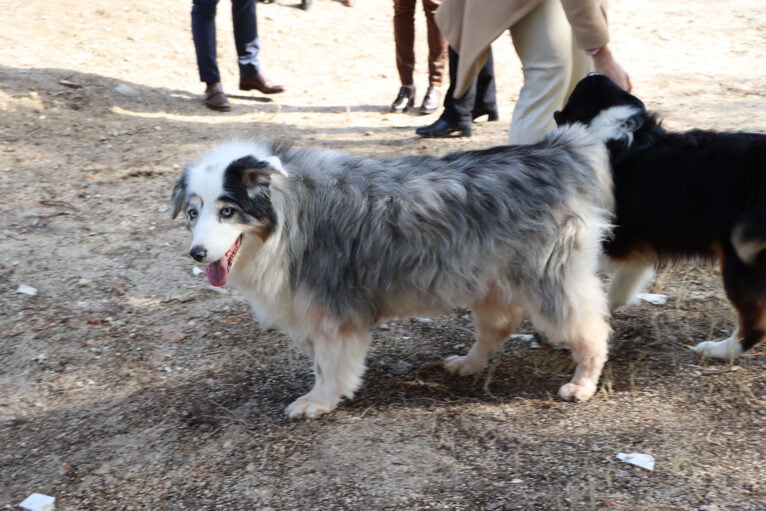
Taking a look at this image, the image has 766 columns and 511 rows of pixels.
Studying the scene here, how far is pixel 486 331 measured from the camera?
141 inches

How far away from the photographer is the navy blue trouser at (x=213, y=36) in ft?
23.2

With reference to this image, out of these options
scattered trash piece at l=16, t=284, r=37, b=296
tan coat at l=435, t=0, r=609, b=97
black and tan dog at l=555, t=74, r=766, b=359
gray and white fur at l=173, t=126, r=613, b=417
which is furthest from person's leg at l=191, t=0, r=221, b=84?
black and tan dog at l=555, t=74, r=766, b=359

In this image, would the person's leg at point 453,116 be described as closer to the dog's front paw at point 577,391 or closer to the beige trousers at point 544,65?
the beige trousers at point 544,65

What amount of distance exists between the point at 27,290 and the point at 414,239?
8.87 ft

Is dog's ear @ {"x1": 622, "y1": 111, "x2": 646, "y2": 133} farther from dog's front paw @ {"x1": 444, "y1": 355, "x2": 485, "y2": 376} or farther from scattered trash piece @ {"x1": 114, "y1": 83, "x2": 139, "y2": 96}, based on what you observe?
scattered trash piece @ {"x1": 114, "y1": 83, "x2": 139, "y2": 96}

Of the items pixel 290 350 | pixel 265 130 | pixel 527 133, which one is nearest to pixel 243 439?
pixel 290 350

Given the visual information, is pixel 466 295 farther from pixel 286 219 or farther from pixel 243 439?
pixel 243 439

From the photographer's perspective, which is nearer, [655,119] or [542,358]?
[655,119]

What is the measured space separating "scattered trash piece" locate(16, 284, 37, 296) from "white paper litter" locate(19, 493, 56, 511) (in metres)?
1.86

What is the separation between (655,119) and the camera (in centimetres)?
353

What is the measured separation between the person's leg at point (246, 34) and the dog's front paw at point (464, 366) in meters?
4.99

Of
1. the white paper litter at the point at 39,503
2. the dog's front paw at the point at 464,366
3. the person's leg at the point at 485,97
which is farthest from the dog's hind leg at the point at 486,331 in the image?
the person's leg at the point at 485,97

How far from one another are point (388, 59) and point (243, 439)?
284 inches

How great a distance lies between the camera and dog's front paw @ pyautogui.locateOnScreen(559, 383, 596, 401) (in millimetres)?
3352
